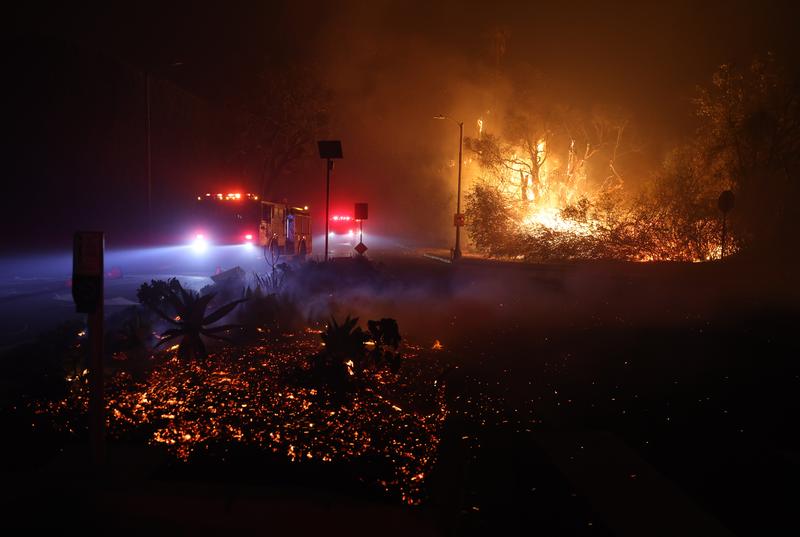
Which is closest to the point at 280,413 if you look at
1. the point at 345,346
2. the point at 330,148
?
the point at 345,346

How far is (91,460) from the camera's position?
4.73m

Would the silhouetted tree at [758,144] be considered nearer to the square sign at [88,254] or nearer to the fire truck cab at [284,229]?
the fire truck cab at [284,229]

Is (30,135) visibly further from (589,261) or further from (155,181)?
(589,261)

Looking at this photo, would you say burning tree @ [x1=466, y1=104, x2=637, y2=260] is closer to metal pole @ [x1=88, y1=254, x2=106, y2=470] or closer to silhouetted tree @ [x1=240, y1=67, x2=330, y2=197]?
silhouetted tree @ [x1=240, y1=67, x2=330, y2=197]

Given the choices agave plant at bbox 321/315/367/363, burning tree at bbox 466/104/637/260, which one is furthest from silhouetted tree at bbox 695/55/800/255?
agave plant at bbox 321/315/367/363

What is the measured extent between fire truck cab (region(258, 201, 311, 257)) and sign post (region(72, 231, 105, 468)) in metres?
23.4

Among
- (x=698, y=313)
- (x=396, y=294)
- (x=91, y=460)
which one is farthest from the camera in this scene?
(x=396, y=294)

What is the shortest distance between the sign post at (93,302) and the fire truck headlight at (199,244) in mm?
22922

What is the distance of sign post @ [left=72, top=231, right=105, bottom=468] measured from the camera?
4602mm

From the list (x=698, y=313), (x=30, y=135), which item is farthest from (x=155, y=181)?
(x=698, y=313)

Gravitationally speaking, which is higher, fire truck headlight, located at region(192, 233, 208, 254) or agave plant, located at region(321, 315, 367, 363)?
fire truck headlight, located at region(192, 233, 208, 254)

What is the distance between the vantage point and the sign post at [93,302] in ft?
15.1

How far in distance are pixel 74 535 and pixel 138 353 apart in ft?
14.1

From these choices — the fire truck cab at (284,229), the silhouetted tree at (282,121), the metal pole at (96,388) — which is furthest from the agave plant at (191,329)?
the silhouetted tree at (282,121)
